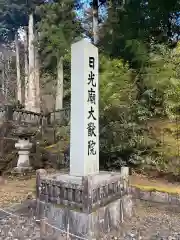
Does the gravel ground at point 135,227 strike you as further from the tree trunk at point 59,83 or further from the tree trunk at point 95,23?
the tree trunk at point 59,83

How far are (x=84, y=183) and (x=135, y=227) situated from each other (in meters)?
1.40

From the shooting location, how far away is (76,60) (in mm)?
4867

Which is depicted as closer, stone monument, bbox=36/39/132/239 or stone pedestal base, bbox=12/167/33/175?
stone monument, bbox=36/39/132/239

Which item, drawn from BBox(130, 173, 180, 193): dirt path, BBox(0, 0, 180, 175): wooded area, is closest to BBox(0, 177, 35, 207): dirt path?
BBox(0, 0, 180, 175): wooded area

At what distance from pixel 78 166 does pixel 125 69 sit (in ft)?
15.1

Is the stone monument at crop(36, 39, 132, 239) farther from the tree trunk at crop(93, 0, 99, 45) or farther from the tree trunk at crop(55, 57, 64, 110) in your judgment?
the tree trunk at crop(55, 57, 64, 110)

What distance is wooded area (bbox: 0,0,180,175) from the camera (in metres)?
7.51

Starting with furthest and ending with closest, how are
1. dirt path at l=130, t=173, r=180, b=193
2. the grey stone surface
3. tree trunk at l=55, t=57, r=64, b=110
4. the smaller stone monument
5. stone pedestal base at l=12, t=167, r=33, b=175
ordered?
tree trunk at l=55, t=57, r=64, b=110 < the smaller stone monument < stone pedestal base at l=12, t=167, r=33, b=175 < dirt path at l=130, t=173, r=180, b=193 < the grey stone surface

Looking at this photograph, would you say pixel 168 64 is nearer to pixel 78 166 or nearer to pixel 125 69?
pixel 125 69

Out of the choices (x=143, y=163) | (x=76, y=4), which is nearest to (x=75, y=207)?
(x=143, y=163)

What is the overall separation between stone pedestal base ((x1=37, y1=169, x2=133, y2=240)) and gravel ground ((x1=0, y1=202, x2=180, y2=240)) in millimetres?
225

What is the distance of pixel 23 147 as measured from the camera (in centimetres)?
922

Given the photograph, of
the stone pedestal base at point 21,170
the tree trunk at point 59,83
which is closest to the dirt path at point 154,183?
the stone pedestal base at point 21,170

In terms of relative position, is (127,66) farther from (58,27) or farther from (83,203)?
(58,27)
